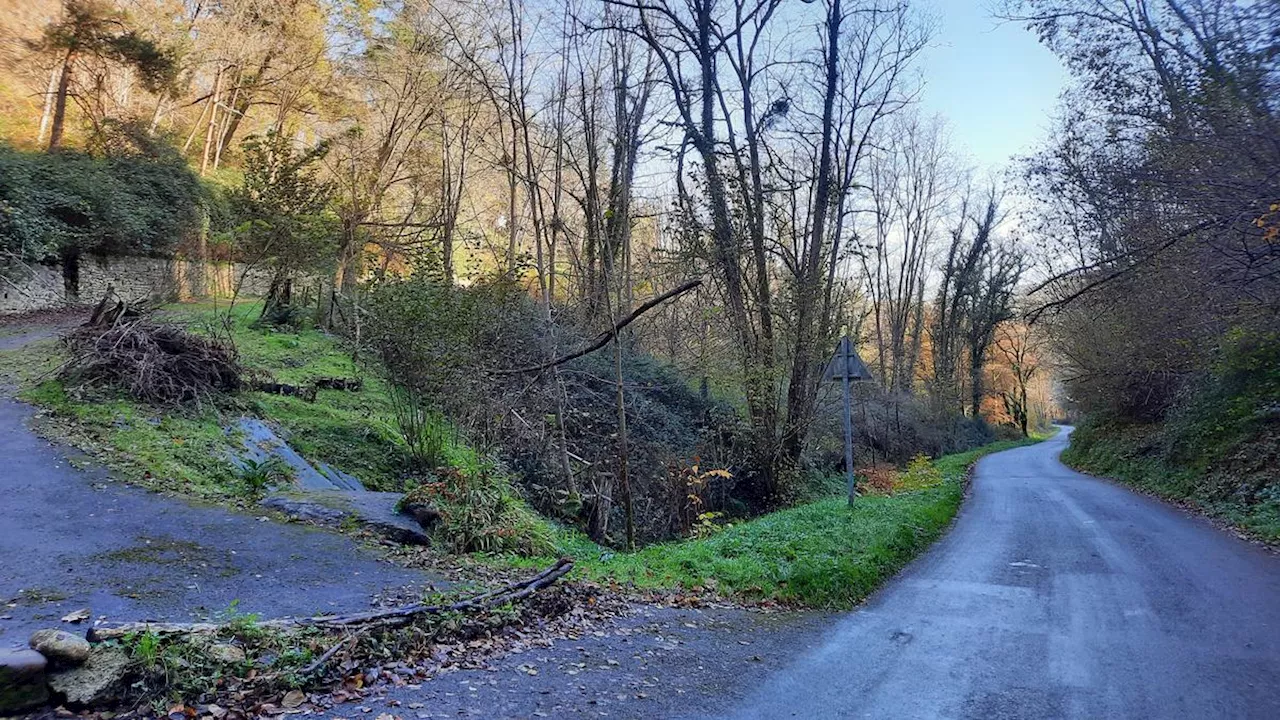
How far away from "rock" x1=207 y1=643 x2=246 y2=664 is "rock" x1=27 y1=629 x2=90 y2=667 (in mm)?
594

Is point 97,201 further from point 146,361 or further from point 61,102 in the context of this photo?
point 146,361

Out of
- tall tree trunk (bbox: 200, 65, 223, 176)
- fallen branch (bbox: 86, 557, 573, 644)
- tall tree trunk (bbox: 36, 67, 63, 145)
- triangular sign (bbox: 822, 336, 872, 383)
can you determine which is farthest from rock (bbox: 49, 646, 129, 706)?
tall tree trunk (bbox: 200, 65, 223, 176)

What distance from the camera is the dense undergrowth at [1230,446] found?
1190cm

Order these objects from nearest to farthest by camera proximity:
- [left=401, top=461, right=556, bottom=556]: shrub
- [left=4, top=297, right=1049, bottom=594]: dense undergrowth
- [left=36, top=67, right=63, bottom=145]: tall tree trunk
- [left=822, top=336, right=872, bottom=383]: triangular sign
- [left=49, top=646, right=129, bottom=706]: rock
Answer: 1. [left=49, top=646, right=129, bottom=706]: rock
2. [left=4, top=297, right=1049, bottom=594]: dense undergrowth
3. [left=401, top=461, right=556, bottom=556]: shrub
4. [left=822, top=336, right=872, bottom=383]: triangular sign
5. [left=36, top=67, right=63, bottom=145]: tall tree trunk

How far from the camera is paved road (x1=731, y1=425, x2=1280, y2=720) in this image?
440cm

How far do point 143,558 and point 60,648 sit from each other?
260 centimetres

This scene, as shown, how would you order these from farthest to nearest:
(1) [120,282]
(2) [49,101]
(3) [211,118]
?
1. (3) [211,118]
2. (1) [120,282]
3. (2) [49,101]

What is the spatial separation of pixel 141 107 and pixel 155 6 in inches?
123

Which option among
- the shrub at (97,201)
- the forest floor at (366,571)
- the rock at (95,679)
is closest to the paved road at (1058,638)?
the forest floor at (366,571)

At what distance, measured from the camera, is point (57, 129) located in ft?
62.8

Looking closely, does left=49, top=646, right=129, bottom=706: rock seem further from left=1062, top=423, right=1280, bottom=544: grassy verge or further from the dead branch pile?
left=1062, top=423, right=1280, bottom=544: grassy verge

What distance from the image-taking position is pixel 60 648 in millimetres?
3584

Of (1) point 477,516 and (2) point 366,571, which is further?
(1) point 477,516

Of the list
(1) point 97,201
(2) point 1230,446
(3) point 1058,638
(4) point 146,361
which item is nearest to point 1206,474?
(2) point 1230,446
